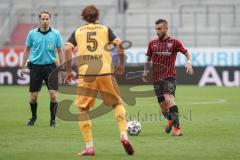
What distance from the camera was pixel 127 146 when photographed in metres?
10.6

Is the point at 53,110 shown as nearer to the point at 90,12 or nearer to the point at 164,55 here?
the point at 164,55

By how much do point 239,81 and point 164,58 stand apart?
18276 millimetres

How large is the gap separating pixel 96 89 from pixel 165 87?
A: 3.34 meters

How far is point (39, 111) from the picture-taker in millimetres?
20031

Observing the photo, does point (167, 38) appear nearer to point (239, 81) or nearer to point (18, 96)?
point (18, 96)

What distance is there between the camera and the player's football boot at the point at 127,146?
34.7 feet

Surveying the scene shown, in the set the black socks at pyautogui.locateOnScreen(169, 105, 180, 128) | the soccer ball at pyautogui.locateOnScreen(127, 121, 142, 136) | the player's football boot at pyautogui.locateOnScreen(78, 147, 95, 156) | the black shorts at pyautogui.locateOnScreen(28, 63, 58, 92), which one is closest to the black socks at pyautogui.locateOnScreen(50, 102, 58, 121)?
the black shorts at pyautogui.locateOnScreen(28, 63, 58, 92)

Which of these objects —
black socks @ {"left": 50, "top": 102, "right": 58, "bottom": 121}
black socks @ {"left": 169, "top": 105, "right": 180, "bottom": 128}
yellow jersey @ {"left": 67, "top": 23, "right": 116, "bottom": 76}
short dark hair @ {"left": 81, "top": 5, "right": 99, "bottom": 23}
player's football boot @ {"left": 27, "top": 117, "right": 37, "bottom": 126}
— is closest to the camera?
short dark hair @ {"left": 81, "top": 5, "right": 99, "bottom": 23}

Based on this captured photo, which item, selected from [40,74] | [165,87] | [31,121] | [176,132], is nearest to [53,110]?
[31,121]

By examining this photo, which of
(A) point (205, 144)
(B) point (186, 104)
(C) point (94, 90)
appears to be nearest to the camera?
(C) point (94, 90)

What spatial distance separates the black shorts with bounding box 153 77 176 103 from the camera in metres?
14.2

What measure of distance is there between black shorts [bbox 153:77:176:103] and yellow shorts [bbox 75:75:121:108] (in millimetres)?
3272

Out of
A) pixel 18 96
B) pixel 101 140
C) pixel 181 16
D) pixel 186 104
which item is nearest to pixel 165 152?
pixel 101 140

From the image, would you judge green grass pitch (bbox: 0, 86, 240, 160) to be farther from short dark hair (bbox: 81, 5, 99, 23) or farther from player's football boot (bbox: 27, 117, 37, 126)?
short dark hair (bbox: 81, 5, 99, 23)
